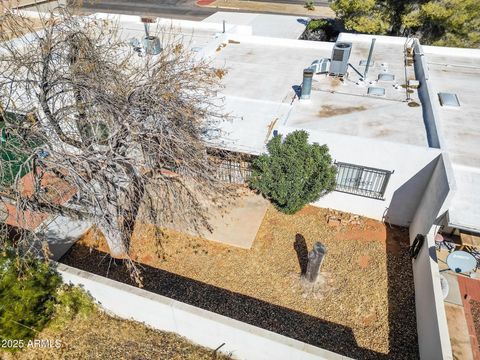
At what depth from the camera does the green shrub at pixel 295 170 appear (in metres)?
12.2

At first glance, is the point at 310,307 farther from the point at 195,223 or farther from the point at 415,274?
the point at 195,223

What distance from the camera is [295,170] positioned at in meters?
12.2

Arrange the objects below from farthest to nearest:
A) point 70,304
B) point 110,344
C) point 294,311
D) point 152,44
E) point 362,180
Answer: point 152,44 → point 362,180 → point 294,311 → point 70,304 → point 110,344

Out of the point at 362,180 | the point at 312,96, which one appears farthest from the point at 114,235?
the point at 312,96

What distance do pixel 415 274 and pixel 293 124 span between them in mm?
6960

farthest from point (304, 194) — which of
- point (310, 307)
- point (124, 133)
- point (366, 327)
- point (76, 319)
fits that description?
point (76, 319)

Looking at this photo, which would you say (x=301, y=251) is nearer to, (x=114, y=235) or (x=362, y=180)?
(x=362, y=180)

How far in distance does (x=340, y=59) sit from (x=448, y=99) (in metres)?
5.26

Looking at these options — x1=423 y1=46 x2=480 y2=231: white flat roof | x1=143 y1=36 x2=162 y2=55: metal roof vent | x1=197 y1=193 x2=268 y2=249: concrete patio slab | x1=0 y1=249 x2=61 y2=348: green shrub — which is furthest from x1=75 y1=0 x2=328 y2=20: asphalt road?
x1=0 y1=249 x2=61 y2=348: green shrub

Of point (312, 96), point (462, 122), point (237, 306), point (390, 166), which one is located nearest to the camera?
point (237, 306)

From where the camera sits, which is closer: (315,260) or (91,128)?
(91,128)

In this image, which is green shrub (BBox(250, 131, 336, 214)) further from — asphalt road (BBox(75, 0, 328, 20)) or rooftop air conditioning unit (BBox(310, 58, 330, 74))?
asphalt road (BBox(75, 0, 328, 20))

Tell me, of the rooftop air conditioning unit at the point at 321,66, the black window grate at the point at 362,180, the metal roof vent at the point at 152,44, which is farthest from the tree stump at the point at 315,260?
the metal roof vent at the point at 152,44

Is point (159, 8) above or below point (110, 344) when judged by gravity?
above
